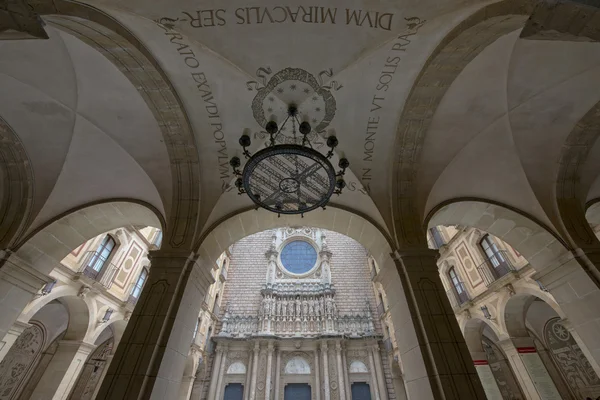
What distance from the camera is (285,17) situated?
346 cm

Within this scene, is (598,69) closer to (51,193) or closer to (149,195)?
(149,195)

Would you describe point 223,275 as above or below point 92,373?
above

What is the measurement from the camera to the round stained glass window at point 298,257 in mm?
16438

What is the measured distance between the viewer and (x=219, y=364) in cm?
1286

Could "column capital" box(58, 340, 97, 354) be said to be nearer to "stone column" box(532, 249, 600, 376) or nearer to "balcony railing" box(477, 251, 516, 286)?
"stone column" box(532, 249, 600, 376)

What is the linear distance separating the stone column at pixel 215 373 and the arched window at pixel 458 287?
10669 millimetres

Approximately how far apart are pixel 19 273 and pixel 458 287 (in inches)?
493

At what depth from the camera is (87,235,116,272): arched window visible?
8.93 m

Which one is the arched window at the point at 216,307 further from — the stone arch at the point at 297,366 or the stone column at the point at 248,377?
the stone arch at the point at 297,366

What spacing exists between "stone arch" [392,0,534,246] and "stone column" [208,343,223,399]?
39.2 ft

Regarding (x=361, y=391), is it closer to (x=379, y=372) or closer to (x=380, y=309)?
(x=379, y=372)

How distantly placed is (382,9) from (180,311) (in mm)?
4841

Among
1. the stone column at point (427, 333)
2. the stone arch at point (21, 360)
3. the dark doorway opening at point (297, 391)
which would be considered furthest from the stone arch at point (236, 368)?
the stone column at point (427, 333)

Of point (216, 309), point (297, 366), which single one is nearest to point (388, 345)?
point (297, 366)
